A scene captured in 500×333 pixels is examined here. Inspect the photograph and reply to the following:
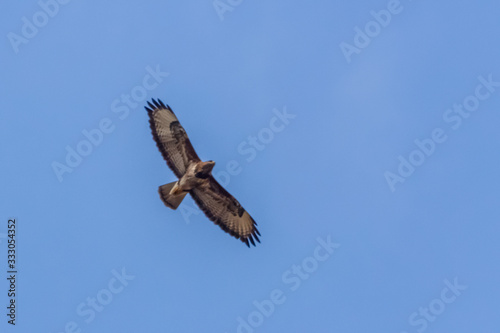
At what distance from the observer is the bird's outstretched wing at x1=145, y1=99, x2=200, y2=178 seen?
15062mm

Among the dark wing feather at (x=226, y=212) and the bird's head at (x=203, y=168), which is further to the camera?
the dark wing feather at (x=226, y=212)

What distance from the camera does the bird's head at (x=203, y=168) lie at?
1479 centimetres

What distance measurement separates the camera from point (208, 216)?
51.6 ft

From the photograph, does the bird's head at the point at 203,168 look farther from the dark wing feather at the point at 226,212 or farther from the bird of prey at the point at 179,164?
the dark wing feather at the point at 226,212

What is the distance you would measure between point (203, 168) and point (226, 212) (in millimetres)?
1504

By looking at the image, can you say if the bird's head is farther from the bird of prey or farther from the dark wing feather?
the dark wing feather

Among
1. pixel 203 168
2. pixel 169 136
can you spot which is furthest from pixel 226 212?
pixel 169 136

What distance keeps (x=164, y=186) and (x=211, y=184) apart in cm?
107

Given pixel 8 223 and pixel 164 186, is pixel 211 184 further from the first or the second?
→ pixel 8 223

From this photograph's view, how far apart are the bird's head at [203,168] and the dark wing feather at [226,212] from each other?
491mm

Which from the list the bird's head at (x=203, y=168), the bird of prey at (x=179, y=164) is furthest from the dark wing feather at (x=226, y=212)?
the bird's head at (x=203, y=168)

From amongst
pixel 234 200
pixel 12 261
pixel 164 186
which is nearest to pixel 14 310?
pixel 12 261

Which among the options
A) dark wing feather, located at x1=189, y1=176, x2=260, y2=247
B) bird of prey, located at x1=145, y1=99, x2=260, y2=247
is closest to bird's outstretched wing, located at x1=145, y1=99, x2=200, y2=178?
bird of prey, located at x1=145, y1=99, x2=260, y2=247

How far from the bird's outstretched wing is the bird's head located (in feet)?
0.99
